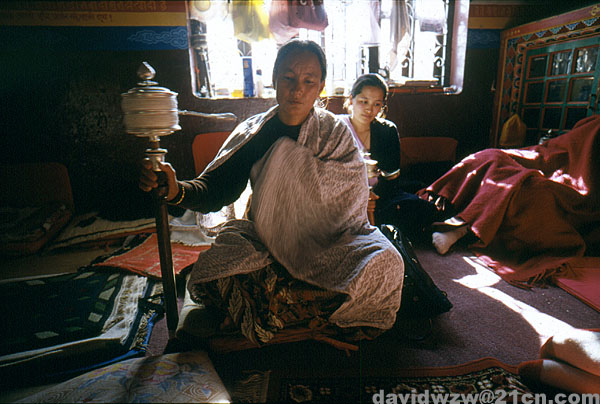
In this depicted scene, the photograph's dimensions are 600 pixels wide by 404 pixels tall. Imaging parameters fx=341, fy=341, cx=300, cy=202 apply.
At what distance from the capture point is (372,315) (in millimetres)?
1642

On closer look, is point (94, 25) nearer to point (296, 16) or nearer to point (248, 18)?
point (248, 18)

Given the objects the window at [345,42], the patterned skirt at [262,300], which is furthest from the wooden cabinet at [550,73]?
the patterned skirt at [262,300]

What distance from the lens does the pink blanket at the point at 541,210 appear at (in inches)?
98.9

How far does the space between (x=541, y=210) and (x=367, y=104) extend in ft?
5.15

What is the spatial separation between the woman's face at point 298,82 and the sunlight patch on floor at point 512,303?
1594mm

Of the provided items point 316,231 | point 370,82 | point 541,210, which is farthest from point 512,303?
point 370,82

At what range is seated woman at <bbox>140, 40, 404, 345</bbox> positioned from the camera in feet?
5.00

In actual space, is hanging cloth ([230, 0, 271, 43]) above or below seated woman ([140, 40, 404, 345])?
above

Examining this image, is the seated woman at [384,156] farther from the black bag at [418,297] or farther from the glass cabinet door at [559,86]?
the glass cabinet door at [559,86]

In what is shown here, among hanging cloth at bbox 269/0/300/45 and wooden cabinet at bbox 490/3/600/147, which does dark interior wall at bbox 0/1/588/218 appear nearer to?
wooden cabinet at bbox 490/3/600/147

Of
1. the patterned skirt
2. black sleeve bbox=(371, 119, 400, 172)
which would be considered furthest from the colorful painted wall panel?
the patterned skirt

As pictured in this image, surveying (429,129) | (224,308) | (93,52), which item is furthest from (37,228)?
(429,129)

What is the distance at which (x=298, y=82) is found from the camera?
1678 millimetres

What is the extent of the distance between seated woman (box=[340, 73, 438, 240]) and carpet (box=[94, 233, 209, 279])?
1.62 meters
